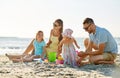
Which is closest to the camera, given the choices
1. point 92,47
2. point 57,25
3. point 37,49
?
point 92,47

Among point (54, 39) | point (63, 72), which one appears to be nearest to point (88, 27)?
point (63, 72)

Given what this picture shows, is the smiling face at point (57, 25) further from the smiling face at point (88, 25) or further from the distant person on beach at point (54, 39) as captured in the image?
the smiling face at point (88, 25)

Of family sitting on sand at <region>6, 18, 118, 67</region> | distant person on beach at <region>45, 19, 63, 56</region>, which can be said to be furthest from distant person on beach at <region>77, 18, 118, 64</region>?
distant person on beach at <region>45, 19, 63, 56</region>

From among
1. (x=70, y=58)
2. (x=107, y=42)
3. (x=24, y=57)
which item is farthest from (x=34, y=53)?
(x=107, y=42)

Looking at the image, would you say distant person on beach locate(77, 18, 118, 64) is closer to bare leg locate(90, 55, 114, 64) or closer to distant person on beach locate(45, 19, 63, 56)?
bare leg locate(90, 55, 114, 64)

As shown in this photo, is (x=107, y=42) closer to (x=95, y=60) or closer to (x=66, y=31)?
(x=95, y=60)

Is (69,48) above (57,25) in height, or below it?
below

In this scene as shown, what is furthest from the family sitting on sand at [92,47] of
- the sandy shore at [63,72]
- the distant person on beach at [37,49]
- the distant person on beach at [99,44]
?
the distant person on beach at [37,49]

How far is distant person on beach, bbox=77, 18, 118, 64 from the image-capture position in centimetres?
674

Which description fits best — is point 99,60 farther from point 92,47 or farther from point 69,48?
point 69,48

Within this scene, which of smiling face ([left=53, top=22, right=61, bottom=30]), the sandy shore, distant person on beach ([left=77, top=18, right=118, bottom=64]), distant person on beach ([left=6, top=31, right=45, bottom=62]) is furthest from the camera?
distant person on beach ([left=6, top=31, right=45, bottom=62])

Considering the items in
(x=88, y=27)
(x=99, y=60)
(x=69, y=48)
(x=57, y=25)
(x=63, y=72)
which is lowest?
(x=63, y=72)

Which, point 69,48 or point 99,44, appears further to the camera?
point 69,48

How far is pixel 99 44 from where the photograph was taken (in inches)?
268
